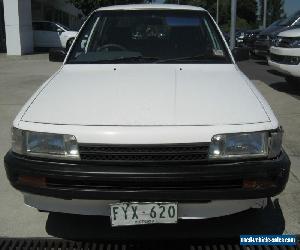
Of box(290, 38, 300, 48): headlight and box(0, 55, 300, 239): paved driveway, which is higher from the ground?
box(290, 38, 300, 48): headlight

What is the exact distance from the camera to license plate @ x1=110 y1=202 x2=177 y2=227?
2.68m

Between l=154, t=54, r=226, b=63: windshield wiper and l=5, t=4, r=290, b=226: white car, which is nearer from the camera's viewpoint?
l=5, t=4, r=290, b=226: white car

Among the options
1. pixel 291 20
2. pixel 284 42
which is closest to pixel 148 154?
pixel 284 42

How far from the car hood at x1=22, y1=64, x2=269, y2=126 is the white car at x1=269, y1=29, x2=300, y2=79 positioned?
5.08 m

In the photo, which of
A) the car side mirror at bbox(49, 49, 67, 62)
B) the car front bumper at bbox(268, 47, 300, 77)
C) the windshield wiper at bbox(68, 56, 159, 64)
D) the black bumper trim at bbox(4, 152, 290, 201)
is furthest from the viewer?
the car front bumper at bbox(268, 47, 300, 77)

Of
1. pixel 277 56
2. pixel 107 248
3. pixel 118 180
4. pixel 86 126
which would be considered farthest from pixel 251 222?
pixel 277 56

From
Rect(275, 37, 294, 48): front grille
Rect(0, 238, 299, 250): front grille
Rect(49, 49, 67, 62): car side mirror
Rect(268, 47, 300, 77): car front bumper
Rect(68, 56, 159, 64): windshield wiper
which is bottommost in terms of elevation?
Rect(0, 238, 299, 250): front grille

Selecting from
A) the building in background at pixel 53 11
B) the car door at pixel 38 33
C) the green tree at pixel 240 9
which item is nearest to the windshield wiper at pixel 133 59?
the car door at pixel 38 33

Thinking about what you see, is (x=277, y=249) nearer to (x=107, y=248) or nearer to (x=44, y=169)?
(x=107, y=248)

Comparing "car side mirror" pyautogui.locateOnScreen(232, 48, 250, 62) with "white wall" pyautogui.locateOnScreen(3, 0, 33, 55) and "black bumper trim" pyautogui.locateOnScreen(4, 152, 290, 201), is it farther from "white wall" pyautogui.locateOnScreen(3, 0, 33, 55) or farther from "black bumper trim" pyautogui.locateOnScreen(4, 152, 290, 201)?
"white wall" pyautogui.locateOnScreen(3, 0, 33, 55)

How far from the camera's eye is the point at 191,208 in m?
2.74

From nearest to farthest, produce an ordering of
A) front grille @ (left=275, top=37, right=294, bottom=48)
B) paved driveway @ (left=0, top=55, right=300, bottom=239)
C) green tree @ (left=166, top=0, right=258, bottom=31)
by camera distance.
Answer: paved driveway @ (left=0, top=55, right=300, bottom=239)
front grille @ (left=275, top=37, right=294, bottom=48)
green tree @ (left=166, top=0, right=258, bottom=31)

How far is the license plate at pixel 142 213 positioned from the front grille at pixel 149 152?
268 millimetres

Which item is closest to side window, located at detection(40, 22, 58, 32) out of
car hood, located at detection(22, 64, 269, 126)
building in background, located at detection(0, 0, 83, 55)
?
building in background, located at detection(0, 0, 83, 55)
